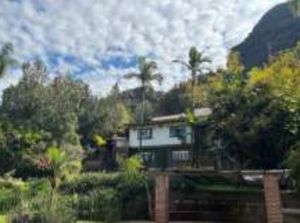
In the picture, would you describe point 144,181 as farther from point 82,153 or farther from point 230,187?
point 82,153

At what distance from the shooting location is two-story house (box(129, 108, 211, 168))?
4950cm

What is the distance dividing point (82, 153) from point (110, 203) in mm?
22356

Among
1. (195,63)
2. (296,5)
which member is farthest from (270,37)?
(296,5)

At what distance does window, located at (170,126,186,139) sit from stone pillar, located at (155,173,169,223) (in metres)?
22.3

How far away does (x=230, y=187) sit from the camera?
33.3 meters

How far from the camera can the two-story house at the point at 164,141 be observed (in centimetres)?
4950

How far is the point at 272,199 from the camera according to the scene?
2297cm

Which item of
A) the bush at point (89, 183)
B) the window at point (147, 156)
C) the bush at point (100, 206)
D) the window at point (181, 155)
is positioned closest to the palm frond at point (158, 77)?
the window at point (147, 156)

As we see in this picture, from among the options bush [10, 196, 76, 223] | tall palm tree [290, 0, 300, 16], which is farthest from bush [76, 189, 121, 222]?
tall palm tree [290, 0, 300, 16]

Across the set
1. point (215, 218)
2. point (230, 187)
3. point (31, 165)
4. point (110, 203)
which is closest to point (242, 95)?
point (230, 187)

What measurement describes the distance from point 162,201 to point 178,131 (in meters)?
23.7

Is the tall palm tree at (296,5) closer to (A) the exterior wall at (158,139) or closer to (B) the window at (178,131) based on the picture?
(A) the exterior wall at (158,139)

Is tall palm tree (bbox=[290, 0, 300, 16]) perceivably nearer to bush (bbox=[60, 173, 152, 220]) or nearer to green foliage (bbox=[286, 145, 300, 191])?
green foliage (bbox=[286, 145, 300, 191])

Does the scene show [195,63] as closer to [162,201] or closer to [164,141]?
[164,141]
